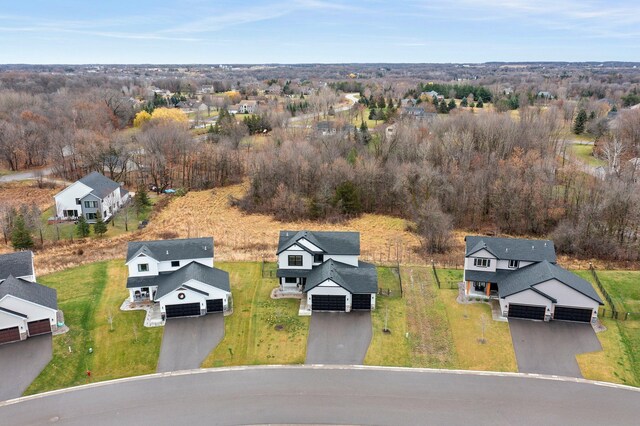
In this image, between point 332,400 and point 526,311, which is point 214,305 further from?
point 526,311

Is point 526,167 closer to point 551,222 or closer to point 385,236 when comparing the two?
point 551,222

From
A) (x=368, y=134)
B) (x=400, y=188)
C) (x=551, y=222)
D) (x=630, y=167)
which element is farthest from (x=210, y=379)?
(x=368, y=134)

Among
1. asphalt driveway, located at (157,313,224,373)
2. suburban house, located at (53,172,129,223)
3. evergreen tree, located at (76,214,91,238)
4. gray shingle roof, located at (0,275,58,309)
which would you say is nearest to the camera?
asphalt driveway, located at (157,313,224,373)

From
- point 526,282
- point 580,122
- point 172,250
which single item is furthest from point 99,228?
point 580,122

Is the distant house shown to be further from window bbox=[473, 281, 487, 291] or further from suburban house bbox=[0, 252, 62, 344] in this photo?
window bbox=[473, 281, 487, 291]

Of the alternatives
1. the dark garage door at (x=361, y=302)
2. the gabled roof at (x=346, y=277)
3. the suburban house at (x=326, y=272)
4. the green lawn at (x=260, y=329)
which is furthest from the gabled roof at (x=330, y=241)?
the dark garage door at (x=361, y=302)

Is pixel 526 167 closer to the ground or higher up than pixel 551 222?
higher up

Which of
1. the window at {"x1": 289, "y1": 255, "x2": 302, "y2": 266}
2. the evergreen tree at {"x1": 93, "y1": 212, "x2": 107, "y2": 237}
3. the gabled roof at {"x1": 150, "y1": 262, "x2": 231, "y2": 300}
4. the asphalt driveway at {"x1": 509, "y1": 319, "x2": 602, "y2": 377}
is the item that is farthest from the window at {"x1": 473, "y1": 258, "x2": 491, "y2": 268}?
the evergreen tree at {"x1": 93, "y1": 212, "x2": 107, "y2": 237}
